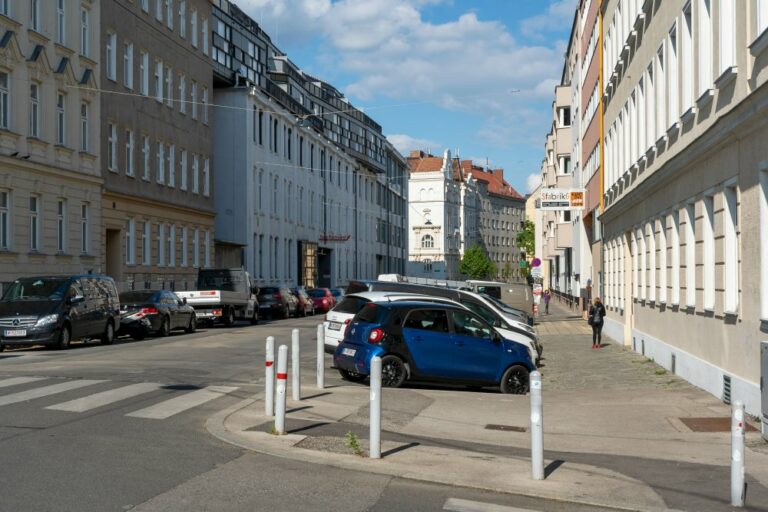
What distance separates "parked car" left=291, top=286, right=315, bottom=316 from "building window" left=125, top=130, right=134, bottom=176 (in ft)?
35.9

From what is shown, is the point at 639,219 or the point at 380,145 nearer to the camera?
the point at 639,219

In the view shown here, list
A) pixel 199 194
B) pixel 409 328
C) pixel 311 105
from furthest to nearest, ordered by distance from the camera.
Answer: pixel 311 105
pixel 199 194
pixel 409 328

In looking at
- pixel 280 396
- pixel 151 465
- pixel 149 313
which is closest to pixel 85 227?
pixel 149 313

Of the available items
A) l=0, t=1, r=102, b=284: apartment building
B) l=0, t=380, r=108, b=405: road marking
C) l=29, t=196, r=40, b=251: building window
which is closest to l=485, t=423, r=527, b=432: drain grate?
l=0, t=380, r=108, b=405: road marking

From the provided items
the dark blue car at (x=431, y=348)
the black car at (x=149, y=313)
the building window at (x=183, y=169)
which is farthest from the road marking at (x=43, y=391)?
the building window at (x=183, y=169)

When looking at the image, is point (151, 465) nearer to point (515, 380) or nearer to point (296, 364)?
point (296, 364)

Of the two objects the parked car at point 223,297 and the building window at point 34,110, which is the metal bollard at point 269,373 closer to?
the parked car at point 223,297

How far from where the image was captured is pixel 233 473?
8.73 metres

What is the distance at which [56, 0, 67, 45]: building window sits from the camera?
3681 cm

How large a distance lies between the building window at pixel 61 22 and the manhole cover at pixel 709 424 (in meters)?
29.9

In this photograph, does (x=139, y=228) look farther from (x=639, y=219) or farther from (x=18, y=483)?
(x=18, y=483)

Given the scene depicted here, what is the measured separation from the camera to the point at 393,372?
1653 cm

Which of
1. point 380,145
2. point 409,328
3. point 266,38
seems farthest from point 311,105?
point 409,328

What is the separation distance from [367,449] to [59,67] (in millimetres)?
30234
